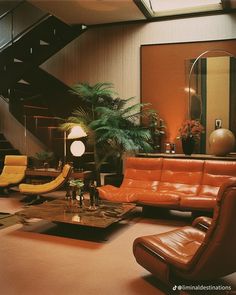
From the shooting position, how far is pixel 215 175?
4992 millimetres

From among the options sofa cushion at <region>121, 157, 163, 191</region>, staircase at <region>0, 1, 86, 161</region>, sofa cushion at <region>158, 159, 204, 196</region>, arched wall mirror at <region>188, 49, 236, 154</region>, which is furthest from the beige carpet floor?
staircase at <region>0, 1, 86, 161</region>

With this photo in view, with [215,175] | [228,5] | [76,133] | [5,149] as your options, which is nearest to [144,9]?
[228,5]

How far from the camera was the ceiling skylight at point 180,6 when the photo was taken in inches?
257

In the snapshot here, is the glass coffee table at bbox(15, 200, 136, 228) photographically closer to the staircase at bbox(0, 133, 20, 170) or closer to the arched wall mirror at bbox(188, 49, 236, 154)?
the arched wall mirror at bbox(188, 49, 236, 154)

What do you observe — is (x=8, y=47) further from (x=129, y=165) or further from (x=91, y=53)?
(x=129, y=165)

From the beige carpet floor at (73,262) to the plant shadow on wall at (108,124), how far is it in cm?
203

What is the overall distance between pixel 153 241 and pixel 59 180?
10.5 ft

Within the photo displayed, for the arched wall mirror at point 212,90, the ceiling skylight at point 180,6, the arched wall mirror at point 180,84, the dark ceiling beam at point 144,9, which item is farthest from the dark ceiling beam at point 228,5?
the dark ceiling beam at point 144,9

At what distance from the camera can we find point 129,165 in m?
5.73

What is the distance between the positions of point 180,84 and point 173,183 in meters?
2.59

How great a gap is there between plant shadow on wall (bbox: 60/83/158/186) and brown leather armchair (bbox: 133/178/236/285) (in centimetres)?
334

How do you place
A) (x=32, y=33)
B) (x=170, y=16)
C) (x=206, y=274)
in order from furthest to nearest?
1. (x=32, y=33)
2. (x=170, y=16)
3. (x=206, y=274)

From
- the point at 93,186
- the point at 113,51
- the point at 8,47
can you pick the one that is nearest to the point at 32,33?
the point at 8,47

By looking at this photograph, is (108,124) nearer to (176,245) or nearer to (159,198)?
(159,198)
